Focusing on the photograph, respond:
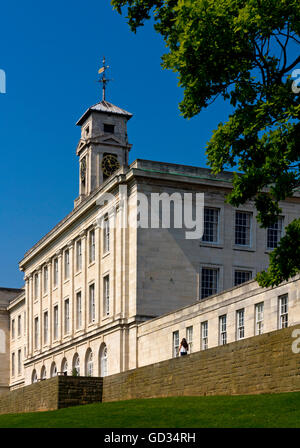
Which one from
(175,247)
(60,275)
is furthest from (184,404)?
(60,275)

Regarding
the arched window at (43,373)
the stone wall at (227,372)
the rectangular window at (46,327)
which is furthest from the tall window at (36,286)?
the stone wall at (227,372)

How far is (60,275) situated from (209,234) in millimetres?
17720

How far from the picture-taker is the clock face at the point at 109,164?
84812 mm

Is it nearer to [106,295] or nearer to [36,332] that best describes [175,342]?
[106,295]

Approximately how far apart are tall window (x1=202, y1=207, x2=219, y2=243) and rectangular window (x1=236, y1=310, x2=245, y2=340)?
1320 cm

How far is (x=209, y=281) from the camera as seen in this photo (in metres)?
61.3

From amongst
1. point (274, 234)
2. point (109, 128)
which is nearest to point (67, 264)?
point (109, 128)

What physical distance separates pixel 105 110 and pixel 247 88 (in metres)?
59.6

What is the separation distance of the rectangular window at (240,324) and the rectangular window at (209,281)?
1214cm

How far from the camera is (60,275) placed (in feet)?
246

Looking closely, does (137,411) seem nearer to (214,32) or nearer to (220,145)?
(220,145)

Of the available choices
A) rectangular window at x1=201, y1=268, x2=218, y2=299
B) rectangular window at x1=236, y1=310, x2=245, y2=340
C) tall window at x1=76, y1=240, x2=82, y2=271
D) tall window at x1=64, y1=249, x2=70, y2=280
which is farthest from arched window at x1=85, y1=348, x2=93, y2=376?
rectangular window at x1=236, y1=310, x2=245, y2=340

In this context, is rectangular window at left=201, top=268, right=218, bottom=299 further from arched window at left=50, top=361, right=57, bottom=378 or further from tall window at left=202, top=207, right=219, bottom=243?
arched window at left=50, top=361, right=57, bottom=378

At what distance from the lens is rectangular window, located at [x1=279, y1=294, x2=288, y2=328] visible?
44.2 meters
